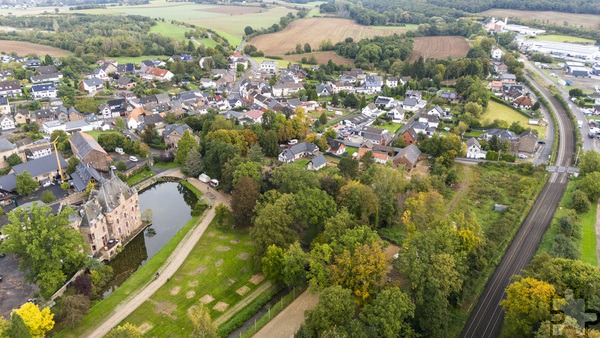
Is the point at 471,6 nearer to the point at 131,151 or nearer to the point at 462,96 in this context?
the point at 462,96

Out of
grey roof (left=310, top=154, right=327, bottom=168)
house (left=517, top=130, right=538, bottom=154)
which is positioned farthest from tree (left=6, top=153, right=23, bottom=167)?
house (left=517, top=130, right=538, bottom=154)

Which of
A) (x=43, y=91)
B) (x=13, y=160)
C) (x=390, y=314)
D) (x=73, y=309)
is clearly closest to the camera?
(x=390, y=314)

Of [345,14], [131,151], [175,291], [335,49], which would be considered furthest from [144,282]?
[345,14]

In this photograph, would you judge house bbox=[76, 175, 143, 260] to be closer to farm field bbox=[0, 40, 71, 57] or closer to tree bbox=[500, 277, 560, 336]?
tree bbox=[500, 277, 560, 336]

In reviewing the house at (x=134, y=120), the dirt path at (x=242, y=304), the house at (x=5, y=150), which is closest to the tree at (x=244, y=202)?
the dirt path at (x=242, y=304)

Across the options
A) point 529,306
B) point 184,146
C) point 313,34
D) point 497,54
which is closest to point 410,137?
point 184,146

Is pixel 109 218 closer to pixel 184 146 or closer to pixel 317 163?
pixel 184 146

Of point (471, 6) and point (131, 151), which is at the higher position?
point (471, 6)
